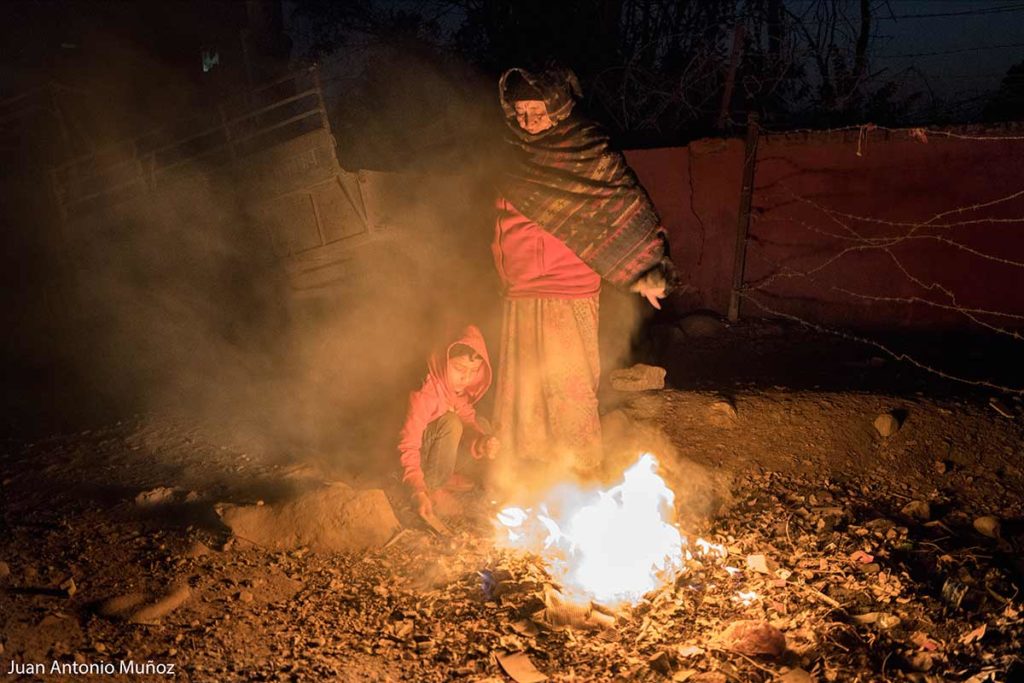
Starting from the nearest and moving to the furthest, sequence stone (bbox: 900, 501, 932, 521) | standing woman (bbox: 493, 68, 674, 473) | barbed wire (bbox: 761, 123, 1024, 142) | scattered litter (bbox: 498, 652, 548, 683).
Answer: scattered litter (bbox: 498, 652, 548, 683) < standing woman (bbox: 493, 68, 674, 473) < stone (bbox: 900, 501, 932, 521) < barbed wire (bbox: 761, 123, 1024, 142)

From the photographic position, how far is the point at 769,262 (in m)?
7.45

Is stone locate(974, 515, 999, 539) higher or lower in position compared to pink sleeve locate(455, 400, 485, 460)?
lower

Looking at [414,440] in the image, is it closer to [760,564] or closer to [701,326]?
[760,564]

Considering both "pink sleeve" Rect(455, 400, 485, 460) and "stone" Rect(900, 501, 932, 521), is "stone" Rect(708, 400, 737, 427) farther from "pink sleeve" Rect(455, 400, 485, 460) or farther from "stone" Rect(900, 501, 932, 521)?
"pink sleeve" Rect(455, 400, 485, 460)

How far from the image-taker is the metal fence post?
7047 millimetres

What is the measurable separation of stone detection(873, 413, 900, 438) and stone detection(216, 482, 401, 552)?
11.5ft

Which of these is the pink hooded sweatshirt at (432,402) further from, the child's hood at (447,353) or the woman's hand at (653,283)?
the woman's hand at (653,283)

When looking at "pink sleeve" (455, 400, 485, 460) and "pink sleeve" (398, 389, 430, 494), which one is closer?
"pink sleeve" (398, 389, 430, 494)

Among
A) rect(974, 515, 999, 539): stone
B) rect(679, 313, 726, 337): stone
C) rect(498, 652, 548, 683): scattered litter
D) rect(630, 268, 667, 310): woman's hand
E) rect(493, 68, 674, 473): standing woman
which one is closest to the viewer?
rect(498, 652, 548, 683): scattered litter

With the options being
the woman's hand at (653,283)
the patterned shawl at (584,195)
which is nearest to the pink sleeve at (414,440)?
the patterned shawl at (584,195)

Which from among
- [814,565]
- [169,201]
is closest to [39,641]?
[814,565]

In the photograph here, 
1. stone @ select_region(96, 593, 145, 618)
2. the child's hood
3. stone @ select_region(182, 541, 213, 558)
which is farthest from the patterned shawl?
stone @ select_region(96, 593, 145, 618)

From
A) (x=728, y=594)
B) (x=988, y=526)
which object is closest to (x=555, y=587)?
(x=728, y=594)

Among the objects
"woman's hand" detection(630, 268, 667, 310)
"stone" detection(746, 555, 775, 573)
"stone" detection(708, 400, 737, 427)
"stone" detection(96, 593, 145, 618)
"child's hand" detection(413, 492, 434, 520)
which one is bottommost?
"stone" detection(746, 555, 775, 573)
